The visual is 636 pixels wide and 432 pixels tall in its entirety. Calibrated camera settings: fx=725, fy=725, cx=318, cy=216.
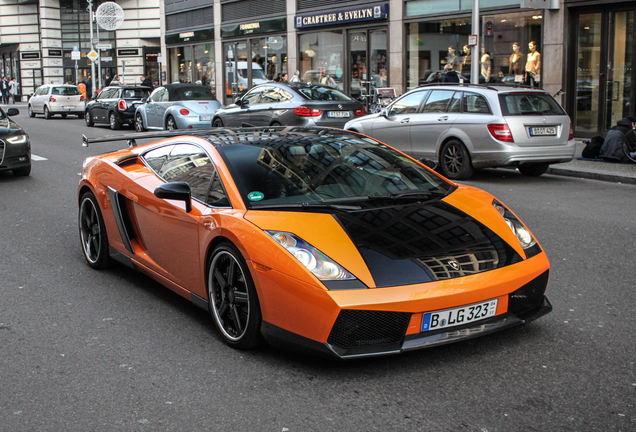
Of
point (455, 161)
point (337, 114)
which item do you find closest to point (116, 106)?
point (337, 114)

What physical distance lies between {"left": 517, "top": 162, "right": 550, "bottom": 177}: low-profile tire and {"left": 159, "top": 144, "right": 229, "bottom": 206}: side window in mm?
8647

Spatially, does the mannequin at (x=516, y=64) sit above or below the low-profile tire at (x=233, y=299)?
above

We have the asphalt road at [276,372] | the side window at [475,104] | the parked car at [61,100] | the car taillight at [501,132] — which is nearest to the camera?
the asphalt road at [276,372]

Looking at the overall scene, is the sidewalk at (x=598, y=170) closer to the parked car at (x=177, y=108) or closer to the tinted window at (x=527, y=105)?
the tinted window at (x=527, y=105)

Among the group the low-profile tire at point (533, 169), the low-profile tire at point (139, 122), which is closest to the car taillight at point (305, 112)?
the low-profile tire at point (533, 169)

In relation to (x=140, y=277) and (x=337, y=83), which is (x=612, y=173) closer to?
(x=140, y=277)

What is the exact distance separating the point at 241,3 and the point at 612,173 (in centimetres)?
2230

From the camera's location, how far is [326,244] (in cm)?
384

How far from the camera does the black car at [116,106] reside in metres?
24.7

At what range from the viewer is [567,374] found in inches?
147

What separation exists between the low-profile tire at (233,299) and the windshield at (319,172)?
36 centimetres

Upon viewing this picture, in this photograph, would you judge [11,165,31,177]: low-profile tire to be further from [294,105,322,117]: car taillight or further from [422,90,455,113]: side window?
[422,90,455,113]: side window

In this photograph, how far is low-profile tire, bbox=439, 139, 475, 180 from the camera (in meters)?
12.0

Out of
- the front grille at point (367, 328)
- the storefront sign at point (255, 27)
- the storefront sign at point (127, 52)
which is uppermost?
the storefront sign at point (127, 52)
